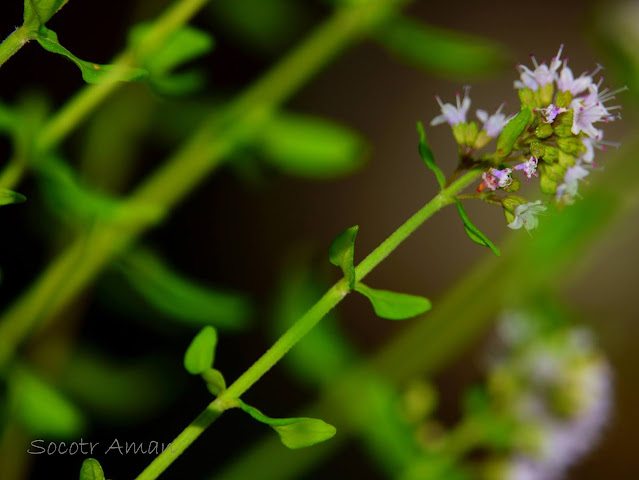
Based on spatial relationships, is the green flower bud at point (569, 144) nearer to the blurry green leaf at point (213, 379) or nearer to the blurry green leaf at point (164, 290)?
Answer: the blurry green leaf at point (213, 379)

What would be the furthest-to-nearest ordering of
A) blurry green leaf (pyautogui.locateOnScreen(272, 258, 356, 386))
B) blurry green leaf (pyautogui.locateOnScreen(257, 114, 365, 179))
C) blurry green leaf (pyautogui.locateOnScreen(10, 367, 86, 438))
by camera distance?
blurry green leaf (pyautogui.locateOnScreen(272, 258, 356, 386))
blurry green leaf (pyautogui.locateOnScreen(257, 114, 365, 179))
blurry green leaf (pyautogui.locateOnScreen(10, 367, 86, 438))

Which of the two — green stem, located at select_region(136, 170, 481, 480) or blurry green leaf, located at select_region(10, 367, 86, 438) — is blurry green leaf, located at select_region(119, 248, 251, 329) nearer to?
blurry green leaf, located at select_region(10, 367, 86, 438)

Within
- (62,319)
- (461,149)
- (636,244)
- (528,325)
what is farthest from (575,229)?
(636,244)

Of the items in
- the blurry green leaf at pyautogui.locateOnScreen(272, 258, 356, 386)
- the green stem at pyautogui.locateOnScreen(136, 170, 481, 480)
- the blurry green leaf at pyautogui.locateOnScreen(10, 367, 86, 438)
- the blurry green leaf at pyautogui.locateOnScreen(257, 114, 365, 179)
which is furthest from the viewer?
the blurry green leaf at pyautogui.locateOnScreen(272, 258, 356, 386)

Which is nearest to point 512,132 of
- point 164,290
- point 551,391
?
point 164,290

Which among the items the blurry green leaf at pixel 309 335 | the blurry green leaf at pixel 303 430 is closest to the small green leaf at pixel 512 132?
the blurry green leaf at pixel 303 430

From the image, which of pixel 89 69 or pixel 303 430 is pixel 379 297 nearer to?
pixel 303 430

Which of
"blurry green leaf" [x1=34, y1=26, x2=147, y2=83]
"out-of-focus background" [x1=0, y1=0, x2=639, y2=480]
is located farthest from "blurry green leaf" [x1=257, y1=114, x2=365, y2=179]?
"blurry green leaf" [x1=34, y1=26, x2=147, y2=83]
